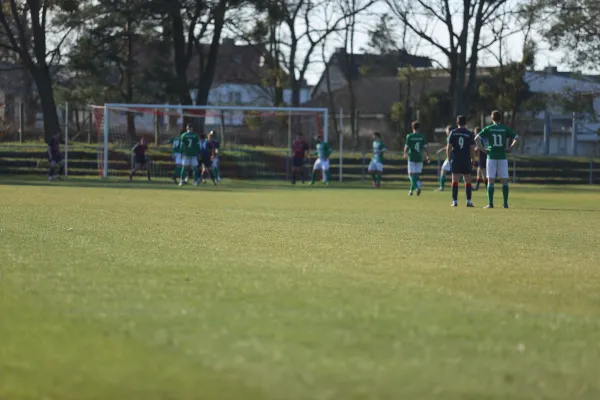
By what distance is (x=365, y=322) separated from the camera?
21.5 feet

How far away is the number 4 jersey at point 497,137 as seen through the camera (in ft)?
73.8

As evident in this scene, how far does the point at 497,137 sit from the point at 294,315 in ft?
53.6

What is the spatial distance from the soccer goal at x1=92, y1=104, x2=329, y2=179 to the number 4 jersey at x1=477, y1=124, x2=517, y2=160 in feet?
70.7

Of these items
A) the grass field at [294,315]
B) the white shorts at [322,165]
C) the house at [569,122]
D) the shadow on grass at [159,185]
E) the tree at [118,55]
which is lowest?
the shadow on grass at [159,185]

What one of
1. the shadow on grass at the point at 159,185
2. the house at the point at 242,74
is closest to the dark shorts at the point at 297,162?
the shadow on grass at the point at 159,185

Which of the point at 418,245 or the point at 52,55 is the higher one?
the point at 52,55

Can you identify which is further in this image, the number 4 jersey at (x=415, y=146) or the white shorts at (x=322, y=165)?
the white shorts at (x=322, y=165)

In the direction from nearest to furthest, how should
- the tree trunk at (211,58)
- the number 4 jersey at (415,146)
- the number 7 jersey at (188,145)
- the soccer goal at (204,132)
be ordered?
1. the number 4 jersey at (415,146)
2. the number 7 jersey at (188,145)
3. the soccer goal at (204,132)
4. the tree trunk at (211,58)

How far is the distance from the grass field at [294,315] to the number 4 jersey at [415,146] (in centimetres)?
1607

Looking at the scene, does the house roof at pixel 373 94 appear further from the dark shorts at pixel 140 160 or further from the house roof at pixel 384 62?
the dark shorts at pixel 140 160

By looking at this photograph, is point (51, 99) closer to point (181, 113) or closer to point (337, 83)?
point (181, 113)

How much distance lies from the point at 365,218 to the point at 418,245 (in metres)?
5.55

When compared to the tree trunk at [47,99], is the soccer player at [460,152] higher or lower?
lower

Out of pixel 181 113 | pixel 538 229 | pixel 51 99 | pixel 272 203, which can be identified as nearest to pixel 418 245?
pixel 538 229
